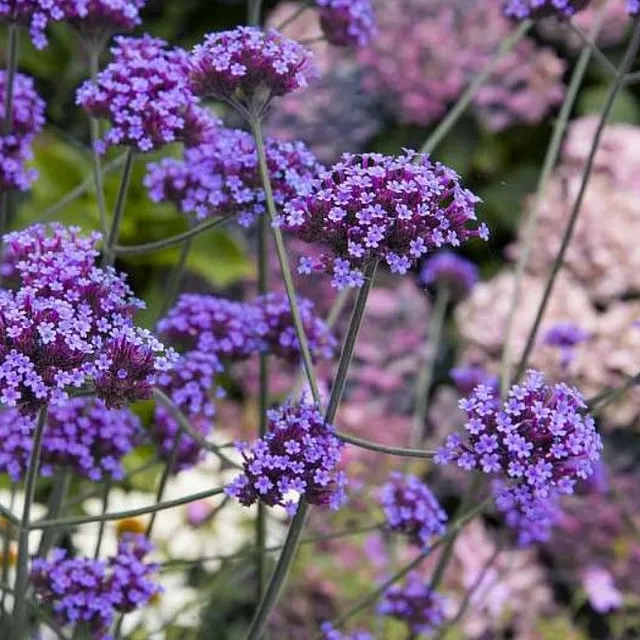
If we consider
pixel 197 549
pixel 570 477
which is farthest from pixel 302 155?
pixel 197 549

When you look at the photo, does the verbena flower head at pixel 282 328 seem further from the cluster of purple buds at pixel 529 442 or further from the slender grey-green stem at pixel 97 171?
the cluster of purple buds at pixel 529 442

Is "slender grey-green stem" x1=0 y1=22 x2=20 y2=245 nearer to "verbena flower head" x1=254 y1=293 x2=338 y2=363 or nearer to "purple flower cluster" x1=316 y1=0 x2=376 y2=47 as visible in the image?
"verbena flower head" x1=254 y1=293 x2=338 y2=363

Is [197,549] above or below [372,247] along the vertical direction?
above

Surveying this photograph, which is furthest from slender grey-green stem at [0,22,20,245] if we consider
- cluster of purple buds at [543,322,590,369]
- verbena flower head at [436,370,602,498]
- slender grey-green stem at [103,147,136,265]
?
cluster of purple buds at [543,322,590,369]

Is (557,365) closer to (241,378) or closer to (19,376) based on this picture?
(241,378)

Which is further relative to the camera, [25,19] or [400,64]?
[400,64]

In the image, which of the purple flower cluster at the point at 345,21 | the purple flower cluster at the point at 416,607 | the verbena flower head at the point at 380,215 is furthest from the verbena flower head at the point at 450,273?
the verbena flower head at the point at 380,215
